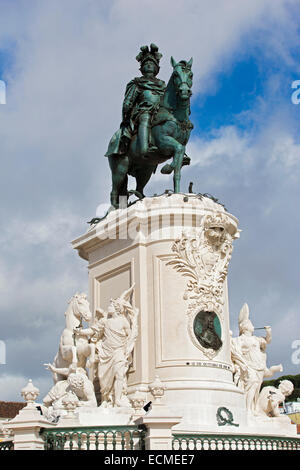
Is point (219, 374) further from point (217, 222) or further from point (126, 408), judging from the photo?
point (217, 222)

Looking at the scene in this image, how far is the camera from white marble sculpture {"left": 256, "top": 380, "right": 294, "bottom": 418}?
59.4 feet

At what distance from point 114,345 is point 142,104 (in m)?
6.01

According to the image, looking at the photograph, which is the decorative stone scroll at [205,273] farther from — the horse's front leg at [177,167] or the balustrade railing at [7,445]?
the balustrade railing at [7,445]

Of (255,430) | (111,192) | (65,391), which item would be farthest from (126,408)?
(111,192)

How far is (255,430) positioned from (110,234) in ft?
18.0

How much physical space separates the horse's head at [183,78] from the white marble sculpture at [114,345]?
15.6 feet

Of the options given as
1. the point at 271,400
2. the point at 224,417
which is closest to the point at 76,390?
the point at 224,417

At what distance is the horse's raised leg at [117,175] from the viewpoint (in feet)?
65.6

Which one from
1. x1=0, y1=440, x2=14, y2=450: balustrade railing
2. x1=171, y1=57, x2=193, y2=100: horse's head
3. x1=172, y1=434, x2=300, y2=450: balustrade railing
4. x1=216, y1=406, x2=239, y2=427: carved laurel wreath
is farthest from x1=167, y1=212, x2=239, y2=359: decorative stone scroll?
x1=0, y1=440, x2=14, y2=450: balustrade railing

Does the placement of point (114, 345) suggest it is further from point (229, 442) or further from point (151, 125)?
point (151, 125)

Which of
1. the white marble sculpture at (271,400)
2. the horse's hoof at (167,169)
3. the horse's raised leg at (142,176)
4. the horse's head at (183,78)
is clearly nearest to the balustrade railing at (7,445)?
the white marble sculpture at (271,400)

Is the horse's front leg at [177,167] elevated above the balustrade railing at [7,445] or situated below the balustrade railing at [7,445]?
above

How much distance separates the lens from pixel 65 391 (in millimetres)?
17172

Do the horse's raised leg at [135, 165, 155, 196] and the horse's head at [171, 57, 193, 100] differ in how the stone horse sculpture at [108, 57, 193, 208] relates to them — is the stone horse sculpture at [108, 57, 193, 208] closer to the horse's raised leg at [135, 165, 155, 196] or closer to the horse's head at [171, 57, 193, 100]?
the horse's head at [171, 57, 193, 100]
